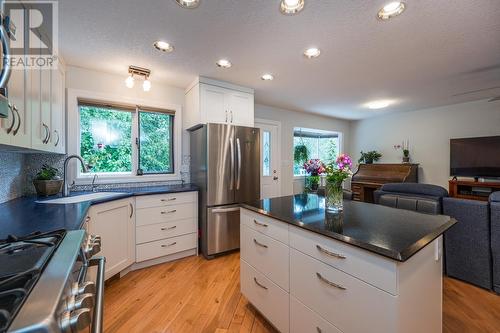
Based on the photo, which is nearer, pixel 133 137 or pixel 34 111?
pixel 34 111

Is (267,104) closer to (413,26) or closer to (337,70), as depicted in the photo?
(337,70)

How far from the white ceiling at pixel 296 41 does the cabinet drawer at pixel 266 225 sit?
5.08 feet

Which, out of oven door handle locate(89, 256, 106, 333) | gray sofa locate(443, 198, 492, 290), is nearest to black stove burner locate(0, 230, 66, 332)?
oven door handle locate(89, 256, 106, 333)

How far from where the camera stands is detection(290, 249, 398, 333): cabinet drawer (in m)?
0.87

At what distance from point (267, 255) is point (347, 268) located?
63 cm

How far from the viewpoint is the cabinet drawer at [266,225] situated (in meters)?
1.36

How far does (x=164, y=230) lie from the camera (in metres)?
2.54

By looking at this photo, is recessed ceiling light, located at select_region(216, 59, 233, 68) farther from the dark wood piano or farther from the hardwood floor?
the dark wood piano

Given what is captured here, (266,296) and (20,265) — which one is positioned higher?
(20,265)

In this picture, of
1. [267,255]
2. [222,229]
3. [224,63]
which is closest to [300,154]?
[222,229]

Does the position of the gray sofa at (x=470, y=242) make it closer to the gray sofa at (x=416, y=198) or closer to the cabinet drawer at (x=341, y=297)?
the gray sofa at (x=416, y=198)

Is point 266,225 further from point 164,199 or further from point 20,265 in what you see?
point 164,199

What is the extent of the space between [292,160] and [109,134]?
339 cm
